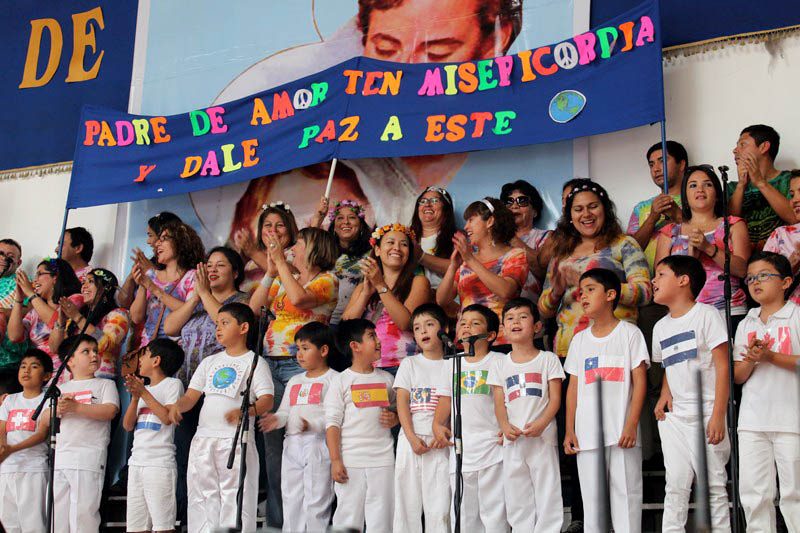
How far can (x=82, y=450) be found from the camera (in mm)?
5082

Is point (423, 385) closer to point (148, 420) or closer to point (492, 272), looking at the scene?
point (492, 272)

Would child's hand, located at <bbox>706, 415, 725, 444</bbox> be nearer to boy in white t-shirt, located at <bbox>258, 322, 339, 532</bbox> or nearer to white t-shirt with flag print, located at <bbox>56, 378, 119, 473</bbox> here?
boy in white t-shirt, located at <bbox>258, 322, 339, 532</bbox>

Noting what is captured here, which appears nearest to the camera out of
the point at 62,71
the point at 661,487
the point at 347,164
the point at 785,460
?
the point at 785,460

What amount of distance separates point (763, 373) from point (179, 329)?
3223 millimetres

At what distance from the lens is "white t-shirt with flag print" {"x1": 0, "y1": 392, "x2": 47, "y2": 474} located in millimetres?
5297

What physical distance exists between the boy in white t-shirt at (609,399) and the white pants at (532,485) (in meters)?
0.10

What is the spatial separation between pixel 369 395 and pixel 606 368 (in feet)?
3.78

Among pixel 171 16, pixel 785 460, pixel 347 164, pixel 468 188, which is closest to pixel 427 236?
pixel 468 188

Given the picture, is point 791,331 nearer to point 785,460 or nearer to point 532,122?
point 785,460

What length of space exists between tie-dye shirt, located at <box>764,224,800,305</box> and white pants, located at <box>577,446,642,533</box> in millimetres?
1043

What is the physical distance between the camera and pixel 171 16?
712 cm

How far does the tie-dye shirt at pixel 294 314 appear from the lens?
5078mm

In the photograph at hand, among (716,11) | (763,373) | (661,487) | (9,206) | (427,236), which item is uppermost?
(716,11)

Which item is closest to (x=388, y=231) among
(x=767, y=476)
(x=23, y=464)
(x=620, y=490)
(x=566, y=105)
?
(x=566, y=105)
